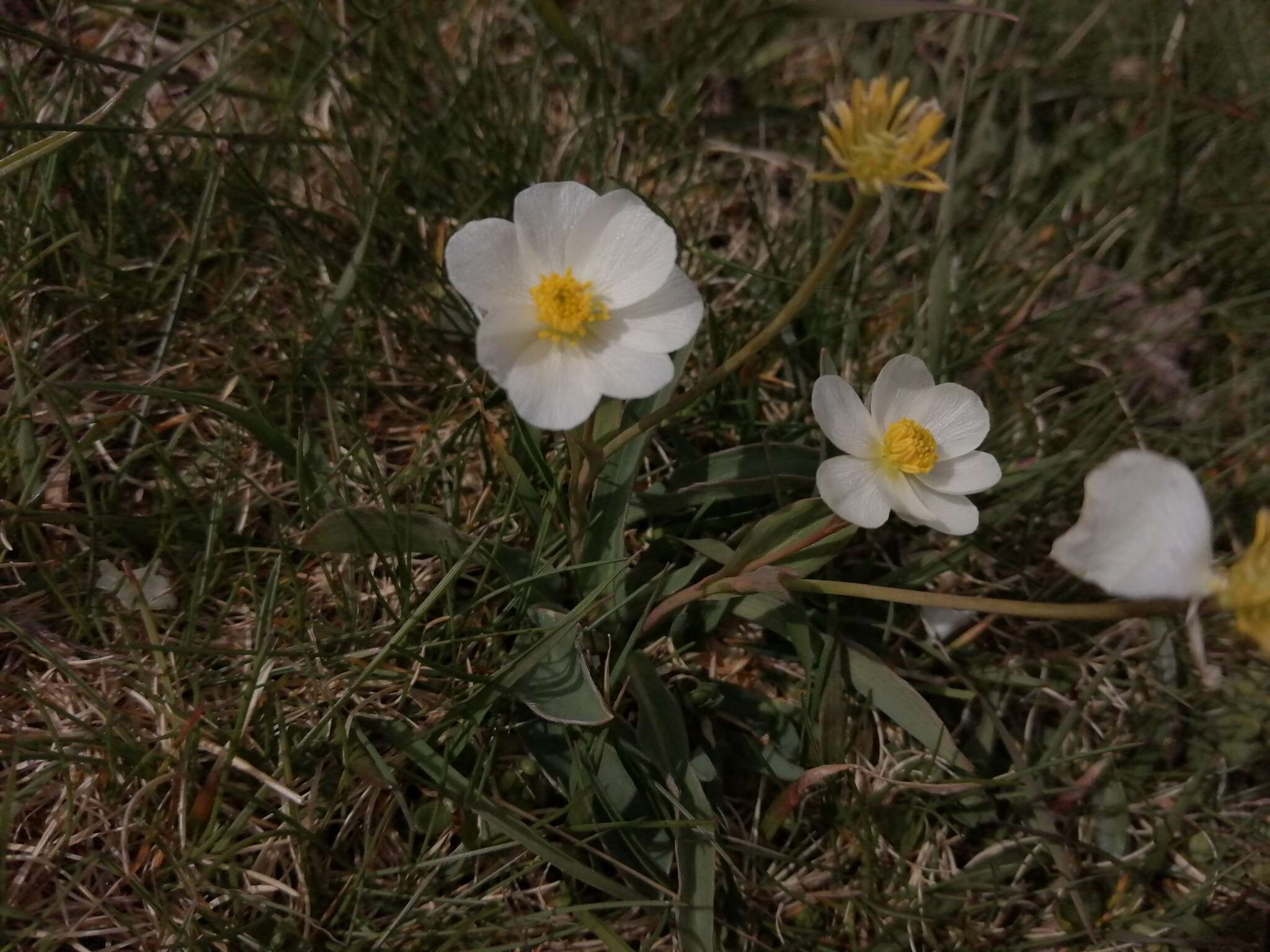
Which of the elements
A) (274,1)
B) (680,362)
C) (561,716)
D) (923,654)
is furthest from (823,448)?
(274,1)

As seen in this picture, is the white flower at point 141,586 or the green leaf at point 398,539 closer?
the green leaf at point 398,539

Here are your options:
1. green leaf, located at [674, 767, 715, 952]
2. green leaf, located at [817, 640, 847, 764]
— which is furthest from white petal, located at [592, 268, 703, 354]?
green leaf, located at [674, 767, 715, 952]

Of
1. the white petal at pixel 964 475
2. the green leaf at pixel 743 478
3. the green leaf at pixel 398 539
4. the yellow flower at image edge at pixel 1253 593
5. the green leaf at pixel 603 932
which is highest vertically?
the green leaf at pixel 743 478

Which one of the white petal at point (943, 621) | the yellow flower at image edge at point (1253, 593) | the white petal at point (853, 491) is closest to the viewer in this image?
the yellow flower at image edge at point (1253, 593)

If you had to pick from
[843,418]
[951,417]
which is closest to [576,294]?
[843,418]

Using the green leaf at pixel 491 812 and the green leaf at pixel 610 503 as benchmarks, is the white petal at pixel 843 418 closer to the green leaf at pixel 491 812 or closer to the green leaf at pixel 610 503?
the green leaf at pixel 610 503

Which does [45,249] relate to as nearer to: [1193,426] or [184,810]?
[184,810]

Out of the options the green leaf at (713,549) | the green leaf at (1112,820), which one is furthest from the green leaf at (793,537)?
the green leaf at (1112,820)
